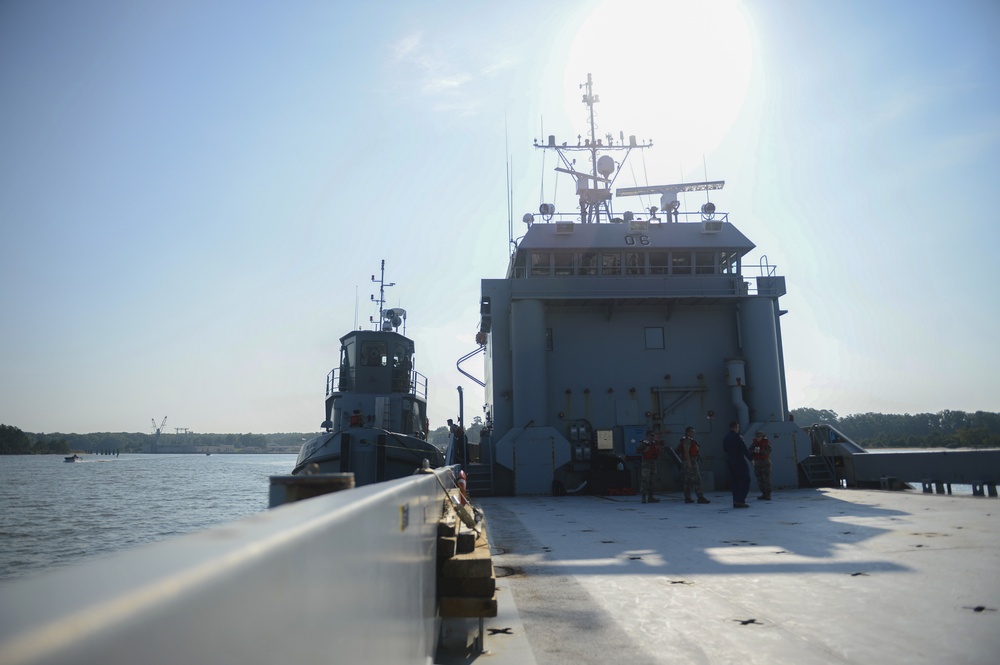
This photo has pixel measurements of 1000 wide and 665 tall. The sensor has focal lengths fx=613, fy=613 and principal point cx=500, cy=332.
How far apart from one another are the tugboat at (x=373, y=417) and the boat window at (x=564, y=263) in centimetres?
620

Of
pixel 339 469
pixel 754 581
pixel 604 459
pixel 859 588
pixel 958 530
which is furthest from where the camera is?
pixel 339 469

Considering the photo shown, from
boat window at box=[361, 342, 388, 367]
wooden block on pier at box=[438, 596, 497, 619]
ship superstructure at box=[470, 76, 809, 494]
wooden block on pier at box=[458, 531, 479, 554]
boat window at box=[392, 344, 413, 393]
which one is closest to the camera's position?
wooden block on pier at box=[438, 596, 497, 619]

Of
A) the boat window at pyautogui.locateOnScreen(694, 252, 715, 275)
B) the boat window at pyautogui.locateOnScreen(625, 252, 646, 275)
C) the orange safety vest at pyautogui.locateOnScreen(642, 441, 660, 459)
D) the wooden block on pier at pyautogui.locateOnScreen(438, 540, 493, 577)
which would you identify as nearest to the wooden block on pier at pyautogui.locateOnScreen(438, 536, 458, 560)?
the wooden block on pier at pyautogui.locateOnScreen(438, 540, 493, 577)

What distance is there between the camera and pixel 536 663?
3148 millimetres

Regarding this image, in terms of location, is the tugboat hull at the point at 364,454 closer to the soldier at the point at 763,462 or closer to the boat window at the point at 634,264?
the boat window at the point at 634,264

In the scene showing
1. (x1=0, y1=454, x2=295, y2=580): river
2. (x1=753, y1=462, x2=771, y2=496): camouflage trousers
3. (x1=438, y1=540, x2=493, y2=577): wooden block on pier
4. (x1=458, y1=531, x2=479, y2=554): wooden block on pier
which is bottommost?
(x1=0, y1=454, x2=295, y2=580): river

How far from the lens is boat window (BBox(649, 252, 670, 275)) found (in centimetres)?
1664

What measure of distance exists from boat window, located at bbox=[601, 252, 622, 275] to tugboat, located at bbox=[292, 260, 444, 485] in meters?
7.09

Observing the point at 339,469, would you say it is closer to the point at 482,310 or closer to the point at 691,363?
the point at 482,310

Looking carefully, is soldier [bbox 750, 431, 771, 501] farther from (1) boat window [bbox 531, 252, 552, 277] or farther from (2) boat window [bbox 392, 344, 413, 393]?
(2) boat window [bbox 392, 344, 413, 393]

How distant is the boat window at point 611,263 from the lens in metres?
16.8

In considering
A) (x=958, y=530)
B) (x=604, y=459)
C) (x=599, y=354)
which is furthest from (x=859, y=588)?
(x=599, y=354)

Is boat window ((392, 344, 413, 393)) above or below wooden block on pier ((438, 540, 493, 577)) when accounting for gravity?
above

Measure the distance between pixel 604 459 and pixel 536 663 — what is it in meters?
11.9
